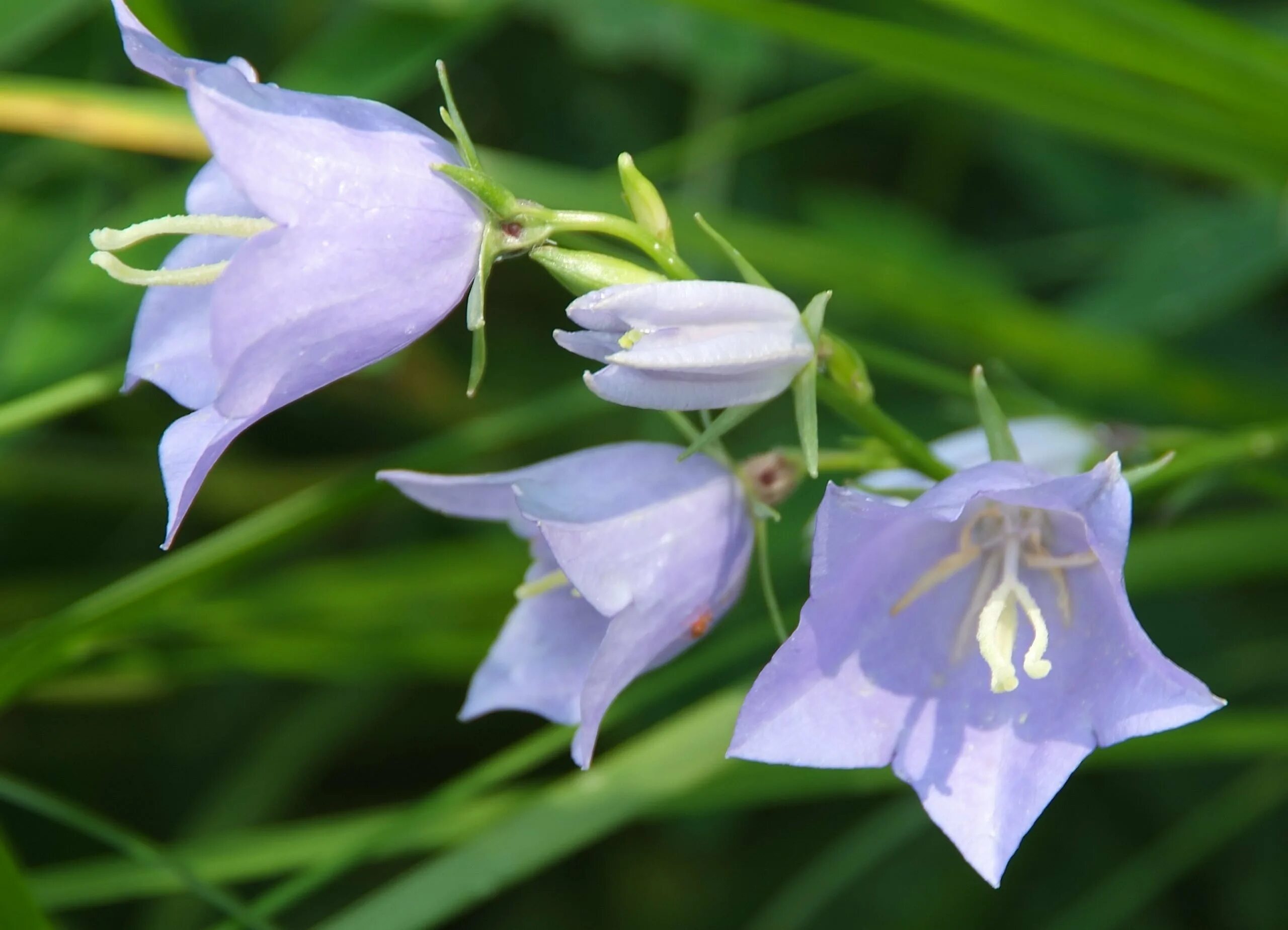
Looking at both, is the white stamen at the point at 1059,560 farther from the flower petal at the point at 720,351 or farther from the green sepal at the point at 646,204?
the green sepal at the point at 646,204

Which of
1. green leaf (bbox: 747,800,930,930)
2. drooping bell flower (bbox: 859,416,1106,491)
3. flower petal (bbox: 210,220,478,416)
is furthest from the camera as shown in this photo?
green leaf (bbox: 747,800,930,930)

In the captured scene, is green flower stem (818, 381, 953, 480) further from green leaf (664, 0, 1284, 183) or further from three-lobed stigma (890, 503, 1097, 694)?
green leaf (664, 0, 1284, 183)

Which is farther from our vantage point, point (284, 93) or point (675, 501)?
point (675, 501)

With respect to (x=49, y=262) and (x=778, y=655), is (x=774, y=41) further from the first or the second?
(x=778, y=655)

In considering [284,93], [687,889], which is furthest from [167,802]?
[284,93]

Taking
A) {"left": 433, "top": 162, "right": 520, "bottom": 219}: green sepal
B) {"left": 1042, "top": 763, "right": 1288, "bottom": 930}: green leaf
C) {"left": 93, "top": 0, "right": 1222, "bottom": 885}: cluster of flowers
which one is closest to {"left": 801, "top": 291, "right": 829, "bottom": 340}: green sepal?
{"left": 93, "top": 0, "right": 1222, "bottom": 885}: cluster of flowers

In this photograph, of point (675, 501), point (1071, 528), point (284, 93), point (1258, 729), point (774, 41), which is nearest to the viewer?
point (284, 93)
